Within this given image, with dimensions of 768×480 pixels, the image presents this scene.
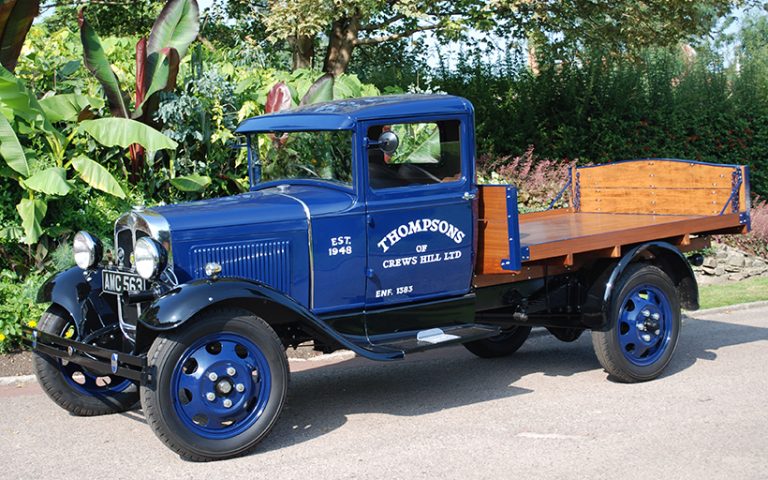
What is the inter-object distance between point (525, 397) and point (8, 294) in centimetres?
517

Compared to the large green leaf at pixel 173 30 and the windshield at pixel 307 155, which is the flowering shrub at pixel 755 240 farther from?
the windshield at pixel 307 155

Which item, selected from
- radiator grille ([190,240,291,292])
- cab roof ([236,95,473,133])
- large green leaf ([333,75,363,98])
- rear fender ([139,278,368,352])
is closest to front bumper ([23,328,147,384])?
rear fender ([139,278,368,352])

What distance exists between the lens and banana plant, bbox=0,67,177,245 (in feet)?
29.3

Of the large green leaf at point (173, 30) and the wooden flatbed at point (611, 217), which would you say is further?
the large green leaf at point (173, 30)

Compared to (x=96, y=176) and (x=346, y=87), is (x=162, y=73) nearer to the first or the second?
(x=96, y=176)

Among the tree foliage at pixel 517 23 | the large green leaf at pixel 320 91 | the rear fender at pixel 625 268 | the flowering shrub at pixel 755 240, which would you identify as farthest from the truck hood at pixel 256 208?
the flowering shrub at pixel 755 240

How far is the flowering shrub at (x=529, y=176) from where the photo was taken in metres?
13.9

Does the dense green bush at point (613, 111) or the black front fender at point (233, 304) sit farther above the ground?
the dense green bush at point (613, 111)

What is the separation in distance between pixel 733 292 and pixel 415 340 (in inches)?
268

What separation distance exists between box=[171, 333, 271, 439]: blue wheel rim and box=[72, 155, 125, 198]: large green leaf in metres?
4.16

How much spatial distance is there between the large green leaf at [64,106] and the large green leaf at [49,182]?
3.06 ft

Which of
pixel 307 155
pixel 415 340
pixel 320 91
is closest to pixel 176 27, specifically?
pixel 320 91

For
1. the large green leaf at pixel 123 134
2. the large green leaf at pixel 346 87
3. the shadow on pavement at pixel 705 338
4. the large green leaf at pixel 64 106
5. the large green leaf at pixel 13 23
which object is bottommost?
the shadow on pavement at pixel 705 338

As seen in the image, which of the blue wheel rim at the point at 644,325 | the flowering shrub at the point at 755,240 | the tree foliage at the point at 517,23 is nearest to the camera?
the blue wheel rim at the point at 644,325
